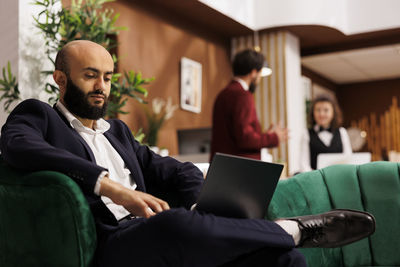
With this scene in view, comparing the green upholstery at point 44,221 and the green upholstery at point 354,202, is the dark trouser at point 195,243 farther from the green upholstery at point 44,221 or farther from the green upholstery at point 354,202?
the green upholstery at point 354,202

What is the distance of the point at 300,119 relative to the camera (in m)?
7.86

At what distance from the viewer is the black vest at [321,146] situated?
4.77 meters

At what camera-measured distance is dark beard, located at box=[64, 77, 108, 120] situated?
196 cm

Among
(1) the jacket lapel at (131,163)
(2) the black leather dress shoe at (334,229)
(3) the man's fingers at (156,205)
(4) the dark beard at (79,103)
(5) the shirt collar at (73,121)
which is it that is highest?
(4) the dark beard at (79,103)

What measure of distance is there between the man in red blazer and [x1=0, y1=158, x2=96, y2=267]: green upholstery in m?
2.31

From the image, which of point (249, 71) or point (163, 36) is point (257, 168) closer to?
point (249, 71)

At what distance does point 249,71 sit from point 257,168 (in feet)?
8.01

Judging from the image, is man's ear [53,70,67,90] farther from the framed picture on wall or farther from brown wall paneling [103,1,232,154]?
the framed picture on wall

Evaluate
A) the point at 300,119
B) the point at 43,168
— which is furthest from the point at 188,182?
the point at 300,119

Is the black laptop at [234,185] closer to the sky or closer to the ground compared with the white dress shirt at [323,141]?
closer to the ground

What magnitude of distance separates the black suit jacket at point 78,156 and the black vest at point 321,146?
2.87 metres

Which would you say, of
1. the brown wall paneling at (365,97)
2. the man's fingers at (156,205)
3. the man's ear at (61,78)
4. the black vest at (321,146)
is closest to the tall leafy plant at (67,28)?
the man's ear at (61,78)

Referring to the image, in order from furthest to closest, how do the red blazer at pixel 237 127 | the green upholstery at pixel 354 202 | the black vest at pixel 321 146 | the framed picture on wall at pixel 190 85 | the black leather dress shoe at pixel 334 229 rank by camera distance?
the framed picture on wall at pixel 190 85 → the black vest at pixel 321 146 → the red blazer at pixel 237 127 → the green upholstery at pixel 354 202 → the black leather dress shoe at pixel 334 229

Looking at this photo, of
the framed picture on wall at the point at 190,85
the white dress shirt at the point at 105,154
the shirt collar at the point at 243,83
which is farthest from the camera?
the framed picture on wall at the point at 190,85
